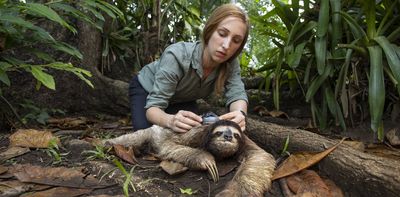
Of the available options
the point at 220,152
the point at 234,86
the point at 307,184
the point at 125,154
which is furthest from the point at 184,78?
the point at 307,184

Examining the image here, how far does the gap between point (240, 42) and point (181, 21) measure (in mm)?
3297

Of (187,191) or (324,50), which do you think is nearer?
(187,191)

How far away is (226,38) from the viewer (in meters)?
3.01

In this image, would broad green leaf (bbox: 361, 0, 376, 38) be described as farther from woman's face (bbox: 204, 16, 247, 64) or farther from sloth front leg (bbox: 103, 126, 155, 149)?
sloth front leg (bbox: 103, 126, 155, 149)

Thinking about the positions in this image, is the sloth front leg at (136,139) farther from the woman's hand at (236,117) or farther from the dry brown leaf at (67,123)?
the dry brown leaf at (67,123)

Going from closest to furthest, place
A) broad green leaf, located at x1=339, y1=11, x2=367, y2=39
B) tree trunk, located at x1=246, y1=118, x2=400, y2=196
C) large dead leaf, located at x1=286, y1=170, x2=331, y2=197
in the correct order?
tree trunk, located at x1=246, y1=118, x2=400, y2=196
large dead leaf, located at x1=286, y1=170, x2=331, y2=197
broad green leaf, located at x1=339, y1=11, x2=367, y2=39

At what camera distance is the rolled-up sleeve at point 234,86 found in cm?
345

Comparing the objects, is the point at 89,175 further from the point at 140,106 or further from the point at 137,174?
the point at 140,106

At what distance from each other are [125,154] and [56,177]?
59 cm

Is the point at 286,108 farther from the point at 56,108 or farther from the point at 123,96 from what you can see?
the point at 56,108

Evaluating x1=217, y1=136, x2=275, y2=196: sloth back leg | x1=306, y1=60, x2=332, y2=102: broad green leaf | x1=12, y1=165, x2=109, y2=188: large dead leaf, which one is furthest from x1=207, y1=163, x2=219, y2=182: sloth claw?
x1=306, y1=60, x2=332, y2=102: broad green leaf

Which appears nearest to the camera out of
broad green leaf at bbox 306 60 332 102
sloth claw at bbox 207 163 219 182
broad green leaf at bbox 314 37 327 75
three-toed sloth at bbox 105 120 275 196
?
three-toed sloth at bbox 105 120 275 196

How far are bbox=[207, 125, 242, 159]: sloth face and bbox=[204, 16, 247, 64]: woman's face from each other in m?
0.83

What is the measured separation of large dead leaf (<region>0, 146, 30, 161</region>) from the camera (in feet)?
8.55
